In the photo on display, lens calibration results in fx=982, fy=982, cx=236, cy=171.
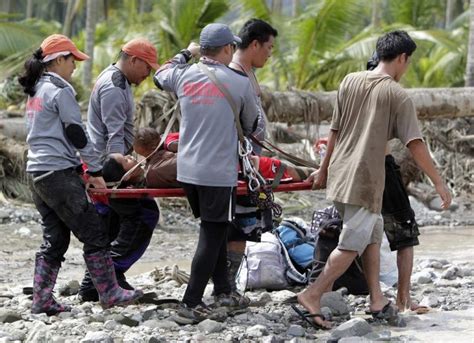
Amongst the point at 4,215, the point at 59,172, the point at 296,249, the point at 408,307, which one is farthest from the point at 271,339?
the point at 4,215

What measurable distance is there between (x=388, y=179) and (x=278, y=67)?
16.1 meters

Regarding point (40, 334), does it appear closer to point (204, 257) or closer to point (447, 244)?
point (204, 257)

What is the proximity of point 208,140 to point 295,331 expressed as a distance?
1312 mm

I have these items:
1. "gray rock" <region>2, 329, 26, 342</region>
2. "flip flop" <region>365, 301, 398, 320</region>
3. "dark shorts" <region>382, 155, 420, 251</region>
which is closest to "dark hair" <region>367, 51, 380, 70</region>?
"dark shorts" <region>382, 155, 420, 251</region>

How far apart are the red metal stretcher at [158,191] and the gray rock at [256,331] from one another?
0.94m

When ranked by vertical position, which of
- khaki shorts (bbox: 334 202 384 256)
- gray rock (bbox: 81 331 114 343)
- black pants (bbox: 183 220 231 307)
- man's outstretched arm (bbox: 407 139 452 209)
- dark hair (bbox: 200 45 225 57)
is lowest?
gray rock (bbox: 81 331 114 343)

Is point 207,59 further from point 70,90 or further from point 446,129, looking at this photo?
point 446,129

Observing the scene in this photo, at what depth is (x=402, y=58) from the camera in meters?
6.32

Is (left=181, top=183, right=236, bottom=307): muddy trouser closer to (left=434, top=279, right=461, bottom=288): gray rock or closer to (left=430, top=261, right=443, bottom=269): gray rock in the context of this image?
(left=434, top=279, right=461, bottom=288): gray rock

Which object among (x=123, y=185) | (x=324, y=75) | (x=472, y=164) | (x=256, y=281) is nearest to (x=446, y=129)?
(x=472, y=164)

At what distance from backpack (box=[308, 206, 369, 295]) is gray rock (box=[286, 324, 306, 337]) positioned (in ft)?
3.98

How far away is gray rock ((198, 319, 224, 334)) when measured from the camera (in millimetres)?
6113

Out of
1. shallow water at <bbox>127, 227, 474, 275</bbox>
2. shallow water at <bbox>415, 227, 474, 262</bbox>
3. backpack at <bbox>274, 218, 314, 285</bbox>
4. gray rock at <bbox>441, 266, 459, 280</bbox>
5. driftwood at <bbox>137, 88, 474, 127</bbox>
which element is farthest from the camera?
driftwood at <bbox>137, 88, 474, 127</bbox>

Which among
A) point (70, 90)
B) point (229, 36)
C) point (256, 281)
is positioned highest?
point (229, 36)
